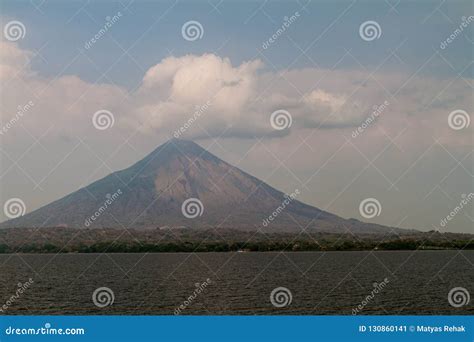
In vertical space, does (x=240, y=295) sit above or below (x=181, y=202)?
below

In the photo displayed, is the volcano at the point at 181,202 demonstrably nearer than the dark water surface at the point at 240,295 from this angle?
No

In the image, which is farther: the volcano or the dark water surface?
the volcano

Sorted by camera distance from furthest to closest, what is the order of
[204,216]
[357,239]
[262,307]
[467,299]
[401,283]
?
[204,216]
[357,239]
[401,283]
[467,299]
[262,307]

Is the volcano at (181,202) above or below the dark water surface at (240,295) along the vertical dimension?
above

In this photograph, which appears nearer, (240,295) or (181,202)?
(240,295)

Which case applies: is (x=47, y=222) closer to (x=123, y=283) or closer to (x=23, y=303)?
(x=123, y=283)

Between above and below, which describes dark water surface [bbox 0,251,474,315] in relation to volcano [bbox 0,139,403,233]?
below
